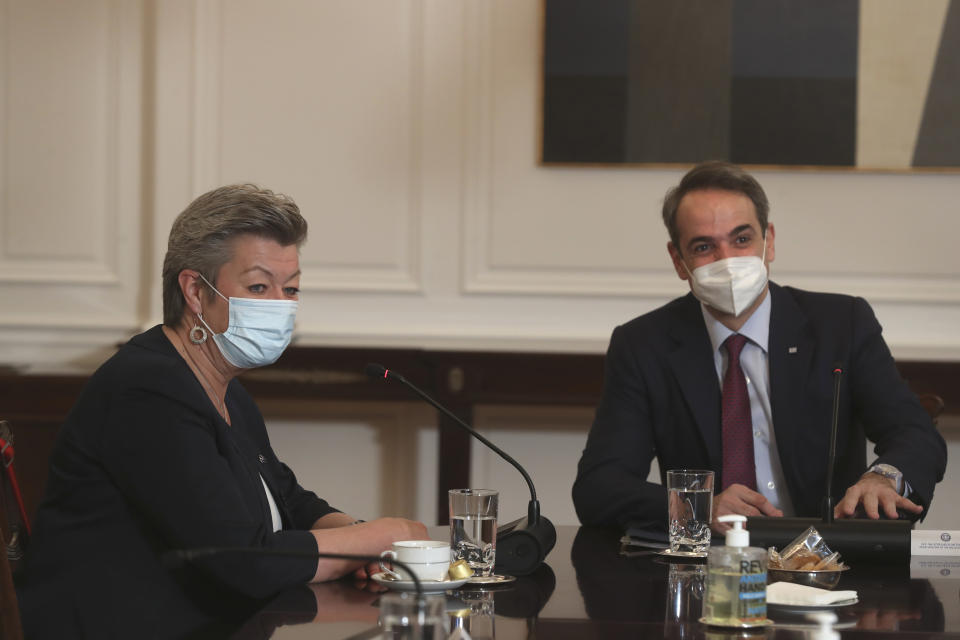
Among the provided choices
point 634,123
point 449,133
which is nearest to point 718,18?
point 634,123

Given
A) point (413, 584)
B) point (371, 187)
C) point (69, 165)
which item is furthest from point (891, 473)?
point (69, 165)

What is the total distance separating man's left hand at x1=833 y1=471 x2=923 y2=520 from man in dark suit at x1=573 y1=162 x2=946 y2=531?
0.96 ft

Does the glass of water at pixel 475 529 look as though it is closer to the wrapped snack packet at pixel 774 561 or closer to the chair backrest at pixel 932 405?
the wrapped snack packet at pixel 774 561

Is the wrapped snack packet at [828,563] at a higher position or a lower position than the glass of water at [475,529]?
lower

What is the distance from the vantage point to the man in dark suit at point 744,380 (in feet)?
→ 7.88

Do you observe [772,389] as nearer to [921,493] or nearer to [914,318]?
[921,493]

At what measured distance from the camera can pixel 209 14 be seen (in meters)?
3.76

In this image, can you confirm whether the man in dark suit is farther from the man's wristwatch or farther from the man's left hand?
the man's left hand

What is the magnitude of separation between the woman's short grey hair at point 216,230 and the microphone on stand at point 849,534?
3.07 ft

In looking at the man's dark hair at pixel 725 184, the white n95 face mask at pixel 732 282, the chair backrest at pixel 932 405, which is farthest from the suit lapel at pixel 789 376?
the chair backrest at pixel 932 405

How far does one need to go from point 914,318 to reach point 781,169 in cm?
63

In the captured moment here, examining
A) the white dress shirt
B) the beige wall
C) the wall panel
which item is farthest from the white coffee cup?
the wall panel

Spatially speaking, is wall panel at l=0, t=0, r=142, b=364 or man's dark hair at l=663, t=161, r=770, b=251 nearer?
man's dark hair at l=663, t=161, r=770, b=251

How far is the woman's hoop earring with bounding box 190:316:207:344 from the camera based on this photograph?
1.94 metres
